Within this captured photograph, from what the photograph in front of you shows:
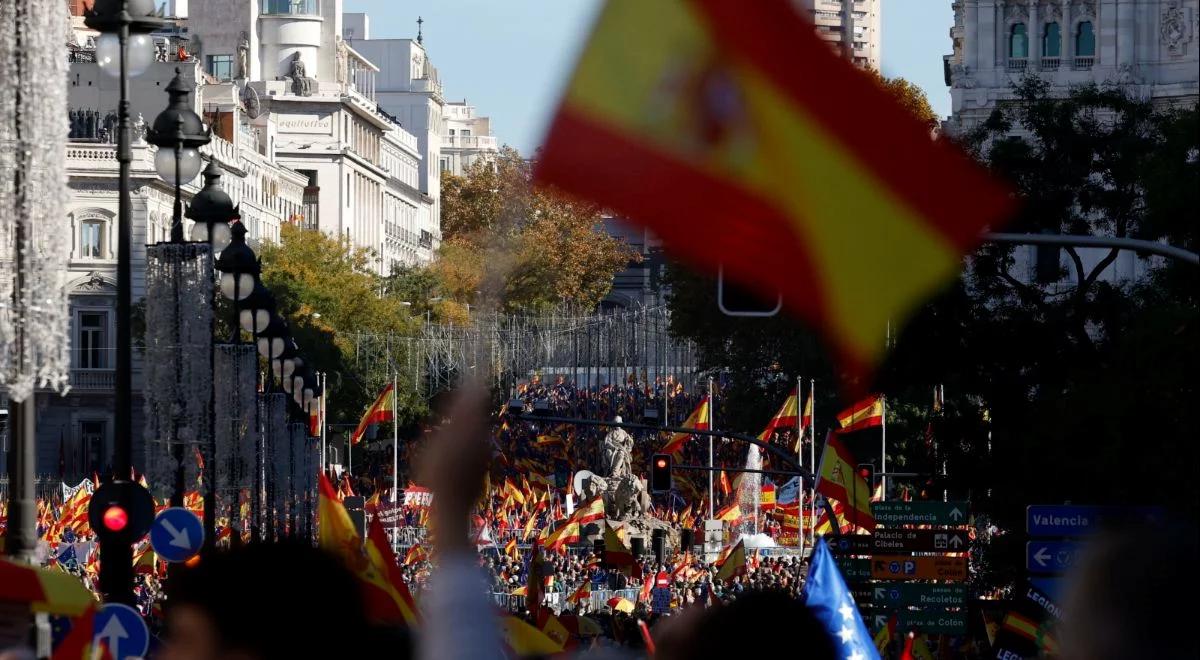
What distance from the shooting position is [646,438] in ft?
305

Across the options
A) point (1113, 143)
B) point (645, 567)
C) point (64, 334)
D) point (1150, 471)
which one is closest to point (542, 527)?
point (645, 567)

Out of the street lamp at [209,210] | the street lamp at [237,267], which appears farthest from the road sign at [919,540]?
the street lamp at [209,210]

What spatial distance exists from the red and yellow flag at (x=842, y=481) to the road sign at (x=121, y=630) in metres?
21.3

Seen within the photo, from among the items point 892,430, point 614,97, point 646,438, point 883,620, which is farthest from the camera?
point 646,438

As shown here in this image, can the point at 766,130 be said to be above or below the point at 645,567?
above

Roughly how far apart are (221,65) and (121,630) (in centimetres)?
12996

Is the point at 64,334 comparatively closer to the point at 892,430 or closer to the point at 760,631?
the point at 760,631

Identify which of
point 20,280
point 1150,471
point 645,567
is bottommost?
point 645,567

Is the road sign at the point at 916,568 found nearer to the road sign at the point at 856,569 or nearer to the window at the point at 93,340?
the road sign at the point at 856,569

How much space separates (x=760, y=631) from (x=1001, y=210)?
1.83 m

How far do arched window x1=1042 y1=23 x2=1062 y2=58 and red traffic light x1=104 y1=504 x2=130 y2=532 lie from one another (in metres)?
89.8

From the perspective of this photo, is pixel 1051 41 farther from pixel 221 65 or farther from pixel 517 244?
pixel 517 244

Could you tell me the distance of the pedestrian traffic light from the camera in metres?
18.2

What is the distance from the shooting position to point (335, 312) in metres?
98.9
